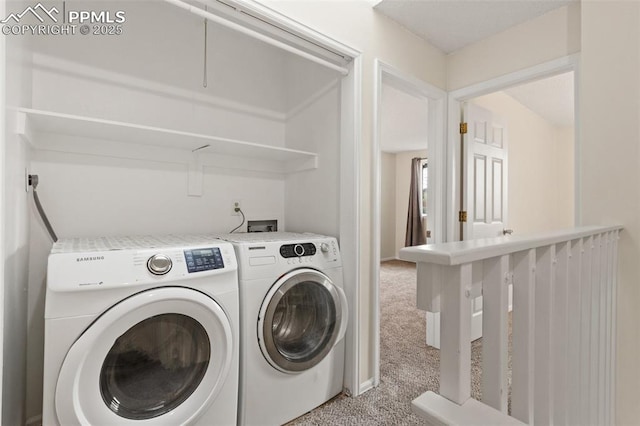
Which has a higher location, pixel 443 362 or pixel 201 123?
pixel 201 123

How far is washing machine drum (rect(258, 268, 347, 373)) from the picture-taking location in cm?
152

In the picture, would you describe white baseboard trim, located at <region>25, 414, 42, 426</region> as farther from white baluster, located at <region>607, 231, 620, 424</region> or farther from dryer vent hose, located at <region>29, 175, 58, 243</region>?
white baluster, located at <region>607, 231, 620, 424</region>

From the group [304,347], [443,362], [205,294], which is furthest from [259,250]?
[443,362]

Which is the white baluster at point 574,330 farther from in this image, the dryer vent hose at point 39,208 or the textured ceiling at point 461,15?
the dryer vent hose at point 39,208

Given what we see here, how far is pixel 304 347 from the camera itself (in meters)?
1.68

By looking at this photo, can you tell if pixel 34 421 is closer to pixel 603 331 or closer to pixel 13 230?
pixel 13 230

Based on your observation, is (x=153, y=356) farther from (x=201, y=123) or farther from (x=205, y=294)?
(x=201, y=123)

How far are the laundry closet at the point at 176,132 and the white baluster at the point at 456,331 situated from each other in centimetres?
113

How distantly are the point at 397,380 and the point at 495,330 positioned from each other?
152cm

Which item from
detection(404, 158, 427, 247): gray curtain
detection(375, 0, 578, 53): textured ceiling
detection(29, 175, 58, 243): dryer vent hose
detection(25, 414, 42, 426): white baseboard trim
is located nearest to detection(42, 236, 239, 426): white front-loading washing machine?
detection(29, 175, 58, 243): dryer vent hose

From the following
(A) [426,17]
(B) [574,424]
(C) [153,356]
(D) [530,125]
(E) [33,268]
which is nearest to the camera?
(B) [574,424]

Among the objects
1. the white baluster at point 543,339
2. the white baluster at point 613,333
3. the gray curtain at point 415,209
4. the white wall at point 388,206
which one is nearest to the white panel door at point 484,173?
the white baluster at point 613,333

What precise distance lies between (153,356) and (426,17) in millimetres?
2477

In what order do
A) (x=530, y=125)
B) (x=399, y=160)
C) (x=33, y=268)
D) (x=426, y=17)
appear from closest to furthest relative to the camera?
(x=33, y=268), (x=426, y=17), (x=530, y=125), (x=399, y=160)
